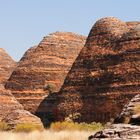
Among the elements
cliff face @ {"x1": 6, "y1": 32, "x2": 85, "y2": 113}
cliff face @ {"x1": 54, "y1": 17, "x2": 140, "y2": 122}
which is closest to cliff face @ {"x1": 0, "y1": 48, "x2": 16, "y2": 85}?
cliff face @ {"x1": 6, "y1": 32, "x2": 85, "y2": 113}

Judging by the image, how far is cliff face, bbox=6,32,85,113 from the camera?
221ft

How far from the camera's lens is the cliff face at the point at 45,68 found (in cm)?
6731

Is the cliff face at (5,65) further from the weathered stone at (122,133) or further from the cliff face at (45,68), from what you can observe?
the weathered stone at (122,133)

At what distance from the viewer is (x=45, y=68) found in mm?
69312

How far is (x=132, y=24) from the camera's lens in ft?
174

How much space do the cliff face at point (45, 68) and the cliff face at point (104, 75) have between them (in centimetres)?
1450

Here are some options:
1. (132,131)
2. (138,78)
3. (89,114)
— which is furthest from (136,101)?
(89,114)

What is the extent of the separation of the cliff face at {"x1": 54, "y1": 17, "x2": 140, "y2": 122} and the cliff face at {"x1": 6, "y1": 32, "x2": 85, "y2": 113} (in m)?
14.5

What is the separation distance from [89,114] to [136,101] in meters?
36.0

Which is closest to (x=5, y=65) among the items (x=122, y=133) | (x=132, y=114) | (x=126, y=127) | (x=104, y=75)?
(x=104, y=75)

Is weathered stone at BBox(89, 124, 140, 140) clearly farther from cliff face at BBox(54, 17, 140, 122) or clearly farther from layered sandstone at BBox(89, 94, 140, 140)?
cliff face at BBox(54, 17, 140, 122)

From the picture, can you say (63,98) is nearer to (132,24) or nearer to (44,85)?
(132,24)

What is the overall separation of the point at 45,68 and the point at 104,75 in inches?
855

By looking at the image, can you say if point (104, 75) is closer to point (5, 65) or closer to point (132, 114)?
point (5, 65)
